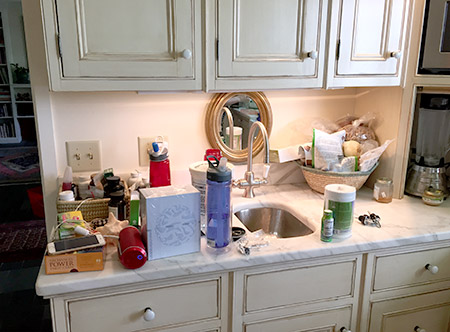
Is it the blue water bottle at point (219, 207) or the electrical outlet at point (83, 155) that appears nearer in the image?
the blue water bottle at point (219, 207)

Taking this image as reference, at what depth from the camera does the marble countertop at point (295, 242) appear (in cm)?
105

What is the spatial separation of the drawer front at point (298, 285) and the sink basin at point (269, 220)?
0.29 m

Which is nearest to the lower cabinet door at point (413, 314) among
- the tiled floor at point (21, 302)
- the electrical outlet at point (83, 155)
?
the electrical outlet at point (83, 155)

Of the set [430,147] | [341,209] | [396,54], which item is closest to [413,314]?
[341,209]

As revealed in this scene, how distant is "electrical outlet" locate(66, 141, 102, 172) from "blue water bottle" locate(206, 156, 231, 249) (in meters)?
0.55

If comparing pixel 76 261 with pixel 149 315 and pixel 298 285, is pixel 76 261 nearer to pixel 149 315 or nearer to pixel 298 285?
pixel 149 315

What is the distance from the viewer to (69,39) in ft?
3.72

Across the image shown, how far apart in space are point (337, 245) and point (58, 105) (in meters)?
1.10

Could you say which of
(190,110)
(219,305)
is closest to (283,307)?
(219,305)

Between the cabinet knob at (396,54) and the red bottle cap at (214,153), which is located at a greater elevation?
the cabinet knob at (396,54)

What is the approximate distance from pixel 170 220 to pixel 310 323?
596mm

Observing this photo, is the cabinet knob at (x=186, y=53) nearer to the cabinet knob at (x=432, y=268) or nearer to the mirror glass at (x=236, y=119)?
the mirror glass at (x=236, y=119)

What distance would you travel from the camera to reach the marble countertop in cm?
105

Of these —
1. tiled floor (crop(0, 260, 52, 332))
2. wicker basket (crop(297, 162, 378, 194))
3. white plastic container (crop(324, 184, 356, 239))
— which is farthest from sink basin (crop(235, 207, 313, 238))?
tiled floor (crop(0, 260, 52, 332))
